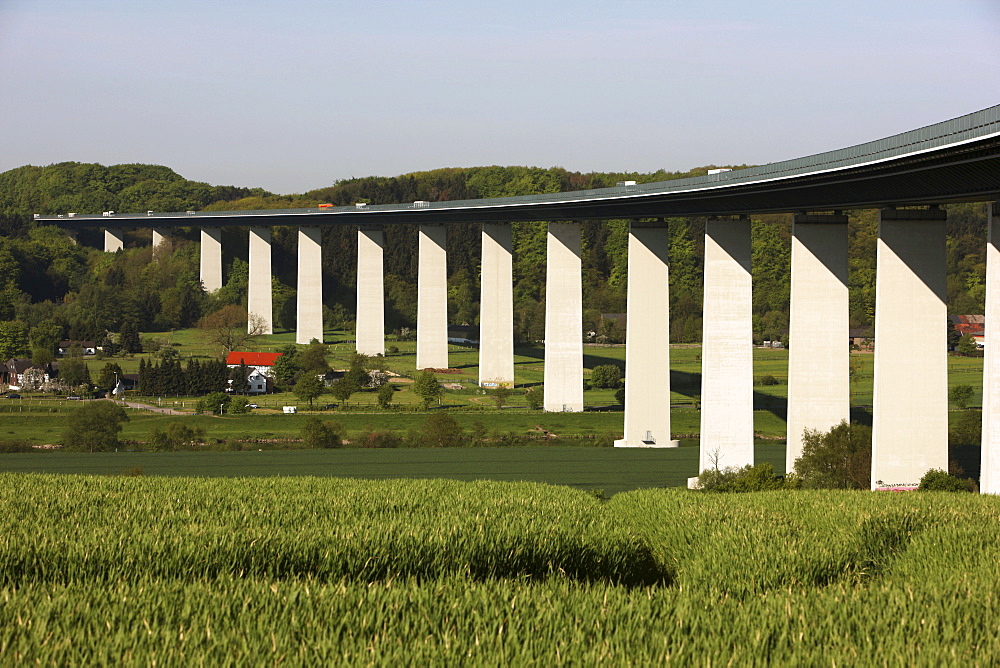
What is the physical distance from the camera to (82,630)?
1155 centimetres

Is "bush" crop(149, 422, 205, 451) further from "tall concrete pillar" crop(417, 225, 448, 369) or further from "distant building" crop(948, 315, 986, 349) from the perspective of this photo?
"distant building" crop(948, 315, 986, 349)

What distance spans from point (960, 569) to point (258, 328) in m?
119

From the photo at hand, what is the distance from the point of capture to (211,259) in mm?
150000

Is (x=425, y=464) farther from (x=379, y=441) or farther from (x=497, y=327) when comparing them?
(x=497, y=327)

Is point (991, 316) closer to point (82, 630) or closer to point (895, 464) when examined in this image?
point (895, 464)

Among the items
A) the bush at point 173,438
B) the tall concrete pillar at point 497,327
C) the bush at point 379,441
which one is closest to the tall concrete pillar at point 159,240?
the tall concrete pillar at point 497,327

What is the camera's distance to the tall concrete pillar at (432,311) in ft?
338

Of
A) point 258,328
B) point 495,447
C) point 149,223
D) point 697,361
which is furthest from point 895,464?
point 149,223

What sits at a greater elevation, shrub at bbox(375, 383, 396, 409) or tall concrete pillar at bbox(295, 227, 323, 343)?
tall concrete pillar at bbox(295, 227, 323, 343)

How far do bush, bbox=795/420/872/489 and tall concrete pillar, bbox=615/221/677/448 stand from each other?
1598 centimetres

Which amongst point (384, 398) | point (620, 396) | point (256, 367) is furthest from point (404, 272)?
point (384, 398)

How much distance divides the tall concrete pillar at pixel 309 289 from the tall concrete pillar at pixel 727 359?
68.6 meters

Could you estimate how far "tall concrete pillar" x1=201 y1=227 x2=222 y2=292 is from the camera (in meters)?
148

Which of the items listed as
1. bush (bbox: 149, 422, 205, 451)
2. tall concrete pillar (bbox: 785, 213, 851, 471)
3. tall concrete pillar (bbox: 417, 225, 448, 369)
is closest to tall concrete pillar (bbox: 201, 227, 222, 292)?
tall concrete pillar (bbox: 417, 225, 448, 369)
